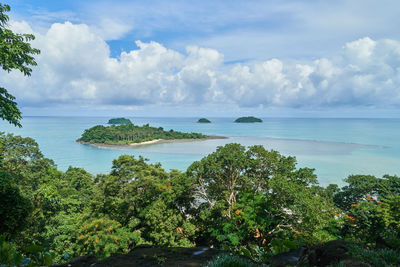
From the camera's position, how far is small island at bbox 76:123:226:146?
102812mm

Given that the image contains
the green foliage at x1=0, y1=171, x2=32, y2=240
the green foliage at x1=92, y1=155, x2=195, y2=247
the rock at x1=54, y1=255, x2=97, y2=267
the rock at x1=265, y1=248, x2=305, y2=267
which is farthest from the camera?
the green foliage at x1=92, y1=155, x2=195, y2=247

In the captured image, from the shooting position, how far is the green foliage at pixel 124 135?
104 meters

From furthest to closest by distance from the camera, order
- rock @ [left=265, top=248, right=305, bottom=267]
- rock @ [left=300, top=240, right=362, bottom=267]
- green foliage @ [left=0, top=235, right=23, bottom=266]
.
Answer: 1. green foliage @ [left=0, top=235, right=23, bottom=266]
2. rock @ [left=265, top=248, right=305, bottom=267]
3. rock @ [left=300, top=240, right=362, bottom=267]

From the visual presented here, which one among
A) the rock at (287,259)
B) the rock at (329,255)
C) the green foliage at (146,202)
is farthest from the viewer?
the green foliage at (146,202)

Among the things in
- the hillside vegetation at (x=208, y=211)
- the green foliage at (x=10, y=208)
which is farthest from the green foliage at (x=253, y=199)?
the green foliage at (x=10, y=208)

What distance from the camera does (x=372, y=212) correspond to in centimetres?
1316

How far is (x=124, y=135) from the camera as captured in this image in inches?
4294

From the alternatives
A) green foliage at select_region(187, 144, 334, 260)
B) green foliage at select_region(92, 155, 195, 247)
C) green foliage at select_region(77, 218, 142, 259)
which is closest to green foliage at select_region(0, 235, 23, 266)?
green foliage at select_region(77, 218, 142, 259)

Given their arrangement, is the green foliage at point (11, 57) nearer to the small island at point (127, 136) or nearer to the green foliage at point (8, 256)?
the green foliage at point (8, 256)

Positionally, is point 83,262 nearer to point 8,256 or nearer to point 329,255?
point 8,256

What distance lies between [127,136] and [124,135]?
1.35 meters

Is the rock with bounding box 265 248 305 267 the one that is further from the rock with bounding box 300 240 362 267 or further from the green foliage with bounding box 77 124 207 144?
the green foliage with bounding box 77 124 207 144

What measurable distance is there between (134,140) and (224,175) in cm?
9307

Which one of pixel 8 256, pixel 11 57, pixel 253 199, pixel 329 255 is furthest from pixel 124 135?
pixel 329 255
